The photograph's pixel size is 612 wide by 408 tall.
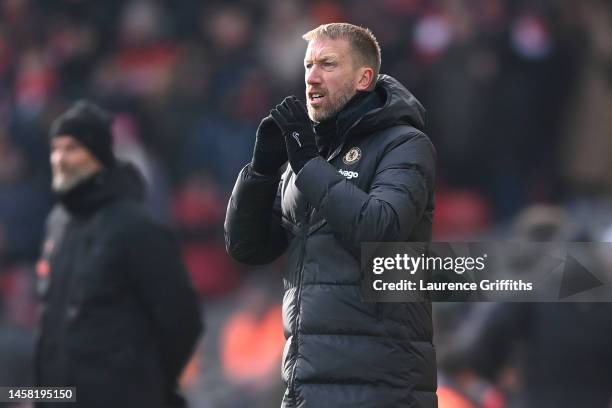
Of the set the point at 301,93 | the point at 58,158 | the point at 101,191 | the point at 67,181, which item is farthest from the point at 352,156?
the point at 301,93

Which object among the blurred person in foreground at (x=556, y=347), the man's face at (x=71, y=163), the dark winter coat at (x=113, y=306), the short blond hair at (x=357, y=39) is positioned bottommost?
the blurred person in foreground at (x=556, y=347)

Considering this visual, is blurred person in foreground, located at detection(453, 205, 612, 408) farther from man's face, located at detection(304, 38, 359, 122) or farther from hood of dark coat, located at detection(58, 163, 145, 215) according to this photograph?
man's face, located at detection(304, 38, 359, 122)

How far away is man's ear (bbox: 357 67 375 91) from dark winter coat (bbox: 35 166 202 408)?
178 cm

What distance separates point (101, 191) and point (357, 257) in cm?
215

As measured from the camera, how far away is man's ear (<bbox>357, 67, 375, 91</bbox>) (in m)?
4.54

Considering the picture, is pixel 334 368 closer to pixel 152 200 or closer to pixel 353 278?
pixel 353 278

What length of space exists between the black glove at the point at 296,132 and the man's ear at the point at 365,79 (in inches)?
Answer: 9.0

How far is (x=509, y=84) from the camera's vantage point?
1079 cm

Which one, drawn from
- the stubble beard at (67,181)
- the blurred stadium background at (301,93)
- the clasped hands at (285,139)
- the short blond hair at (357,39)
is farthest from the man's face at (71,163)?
the blurred stadium background at (301,93)

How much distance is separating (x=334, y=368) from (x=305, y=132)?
0.70 m

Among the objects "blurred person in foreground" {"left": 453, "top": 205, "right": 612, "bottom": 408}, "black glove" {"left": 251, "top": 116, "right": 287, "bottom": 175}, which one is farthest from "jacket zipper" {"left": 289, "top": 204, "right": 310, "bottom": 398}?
"blurred person in foreground" {"left": 453, "top": 205, "right": 612, "bottom": 408}

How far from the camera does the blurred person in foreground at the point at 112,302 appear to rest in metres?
5.88

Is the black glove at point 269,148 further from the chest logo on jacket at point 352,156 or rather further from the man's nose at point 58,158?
the man's nose at point 58,158

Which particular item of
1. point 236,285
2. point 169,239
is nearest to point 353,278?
point 169,239
